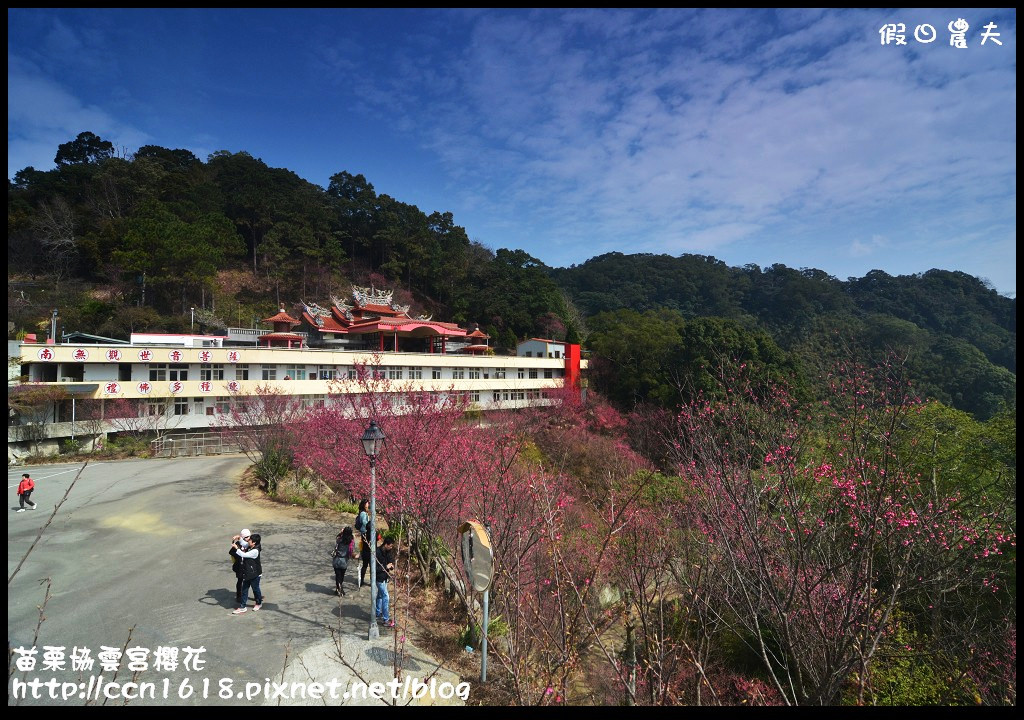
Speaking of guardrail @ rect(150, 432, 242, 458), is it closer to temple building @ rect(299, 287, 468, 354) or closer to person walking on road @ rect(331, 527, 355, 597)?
temple building @ rect(299, 287, 468, 354)

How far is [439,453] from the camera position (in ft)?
30.3

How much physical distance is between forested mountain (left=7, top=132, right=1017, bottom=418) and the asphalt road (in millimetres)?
19486

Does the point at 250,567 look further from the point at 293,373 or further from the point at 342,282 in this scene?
the point at 342,282

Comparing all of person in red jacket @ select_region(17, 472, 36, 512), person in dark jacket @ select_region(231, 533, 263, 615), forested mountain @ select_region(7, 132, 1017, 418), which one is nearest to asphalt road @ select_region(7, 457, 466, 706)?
person in dark jacket @ select_region(231, 533, 263, 615)

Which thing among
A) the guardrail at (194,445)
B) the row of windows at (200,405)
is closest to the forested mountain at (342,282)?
the row of windows at (200,405)

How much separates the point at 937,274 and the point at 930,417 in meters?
59.4

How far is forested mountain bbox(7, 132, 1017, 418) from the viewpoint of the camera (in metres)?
29.0

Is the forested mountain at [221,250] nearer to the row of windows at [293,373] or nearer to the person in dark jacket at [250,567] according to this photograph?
the row of windows at [293,373]

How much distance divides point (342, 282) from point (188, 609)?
Answer: 3895 cm

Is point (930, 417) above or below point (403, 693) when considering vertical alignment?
above

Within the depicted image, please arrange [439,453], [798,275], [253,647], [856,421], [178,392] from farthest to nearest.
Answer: [798,275]
[178,392]
[439,453]
[253,647]
[856,421]

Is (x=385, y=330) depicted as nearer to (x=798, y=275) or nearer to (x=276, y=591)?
(x=276, y=591)

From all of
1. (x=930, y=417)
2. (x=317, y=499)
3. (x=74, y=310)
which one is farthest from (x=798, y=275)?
(x=74, y=310)

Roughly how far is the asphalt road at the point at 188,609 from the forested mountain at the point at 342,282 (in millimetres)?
19486
